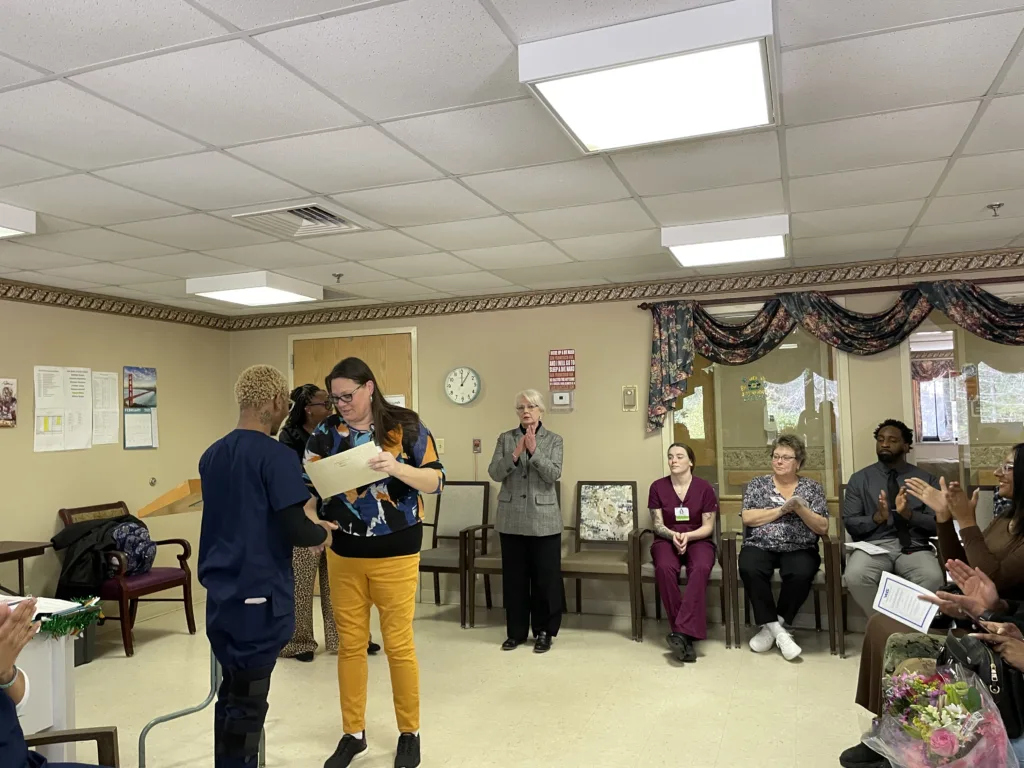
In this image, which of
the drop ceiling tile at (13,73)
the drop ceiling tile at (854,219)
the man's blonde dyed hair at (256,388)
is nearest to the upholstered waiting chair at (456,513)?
the drop ceiling tile at (854,219)

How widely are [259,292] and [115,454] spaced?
1.74m

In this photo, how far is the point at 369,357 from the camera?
249 inches

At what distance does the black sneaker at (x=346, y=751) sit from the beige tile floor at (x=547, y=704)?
0.22 ft

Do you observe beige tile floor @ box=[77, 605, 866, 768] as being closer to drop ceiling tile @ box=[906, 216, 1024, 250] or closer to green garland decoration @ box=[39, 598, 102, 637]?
green garland decoration @ box=[39, 598, 102, 637]

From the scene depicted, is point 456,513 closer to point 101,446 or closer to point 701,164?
point 101,446

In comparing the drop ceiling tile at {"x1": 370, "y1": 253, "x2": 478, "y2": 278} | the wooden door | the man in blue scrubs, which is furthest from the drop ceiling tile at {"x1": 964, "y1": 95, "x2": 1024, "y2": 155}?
the wooden door

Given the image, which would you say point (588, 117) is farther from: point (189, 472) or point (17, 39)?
point (189, 472)

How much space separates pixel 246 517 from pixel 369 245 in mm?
2219

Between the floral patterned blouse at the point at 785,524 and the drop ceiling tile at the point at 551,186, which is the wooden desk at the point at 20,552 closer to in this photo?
the drop ceiling tile at the point at 551,186

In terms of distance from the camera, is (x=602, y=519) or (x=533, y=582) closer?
(x=533, y=582)

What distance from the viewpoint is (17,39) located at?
193 cm

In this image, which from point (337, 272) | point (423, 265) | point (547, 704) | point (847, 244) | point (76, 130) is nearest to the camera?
point (76, 130)

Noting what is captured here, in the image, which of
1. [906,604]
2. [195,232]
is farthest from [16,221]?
[906,604]

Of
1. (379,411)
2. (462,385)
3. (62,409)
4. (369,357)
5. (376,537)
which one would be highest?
(369,357)
